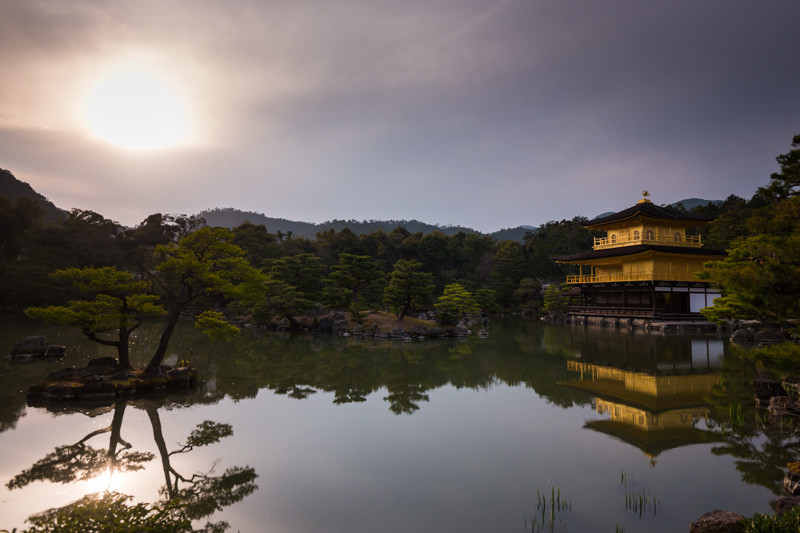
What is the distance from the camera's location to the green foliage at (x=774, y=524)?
3.58 meters

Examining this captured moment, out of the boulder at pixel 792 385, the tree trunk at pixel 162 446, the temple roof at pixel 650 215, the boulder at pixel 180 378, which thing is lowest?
the tree trunk at pixel 162 446

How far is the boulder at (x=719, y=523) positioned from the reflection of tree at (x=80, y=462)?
721cm

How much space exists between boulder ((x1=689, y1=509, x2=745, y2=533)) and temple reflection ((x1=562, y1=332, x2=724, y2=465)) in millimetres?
2222

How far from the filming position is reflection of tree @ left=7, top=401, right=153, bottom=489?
5.80 meters

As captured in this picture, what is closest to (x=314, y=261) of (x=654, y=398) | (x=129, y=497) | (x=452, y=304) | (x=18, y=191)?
(x=452, y=304)

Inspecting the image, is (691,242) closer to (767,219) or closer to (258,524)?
(767,219)

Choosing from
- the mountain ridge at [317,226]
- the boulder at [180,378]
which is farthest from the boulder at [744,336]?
the mountain ridge at [317,226]

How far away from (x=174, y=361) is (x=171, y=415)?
296 inches

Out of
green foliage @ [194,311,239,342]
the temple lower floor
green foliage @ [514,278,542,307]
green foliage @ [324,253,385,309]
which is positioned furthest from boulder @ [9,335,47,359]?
green foliage @ [514,278,542,307]

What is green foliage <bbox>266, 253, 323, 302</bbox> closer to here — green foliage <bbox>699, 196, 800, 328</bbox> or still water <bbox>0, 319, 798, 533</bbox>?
still water <bbox>0, 319, 798, 533</bbox>

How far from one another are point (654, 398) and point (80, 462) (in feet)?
38.2

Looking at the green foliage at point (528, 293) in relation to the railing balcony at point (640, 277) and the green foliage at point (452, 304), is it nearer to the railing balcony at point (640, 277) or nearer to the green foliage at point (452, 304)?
the railing balcony at point (640, 277)

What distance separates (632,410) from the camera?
29.6 ft

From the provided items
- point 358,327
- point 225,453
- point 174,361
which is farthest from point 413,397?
point 358,327
